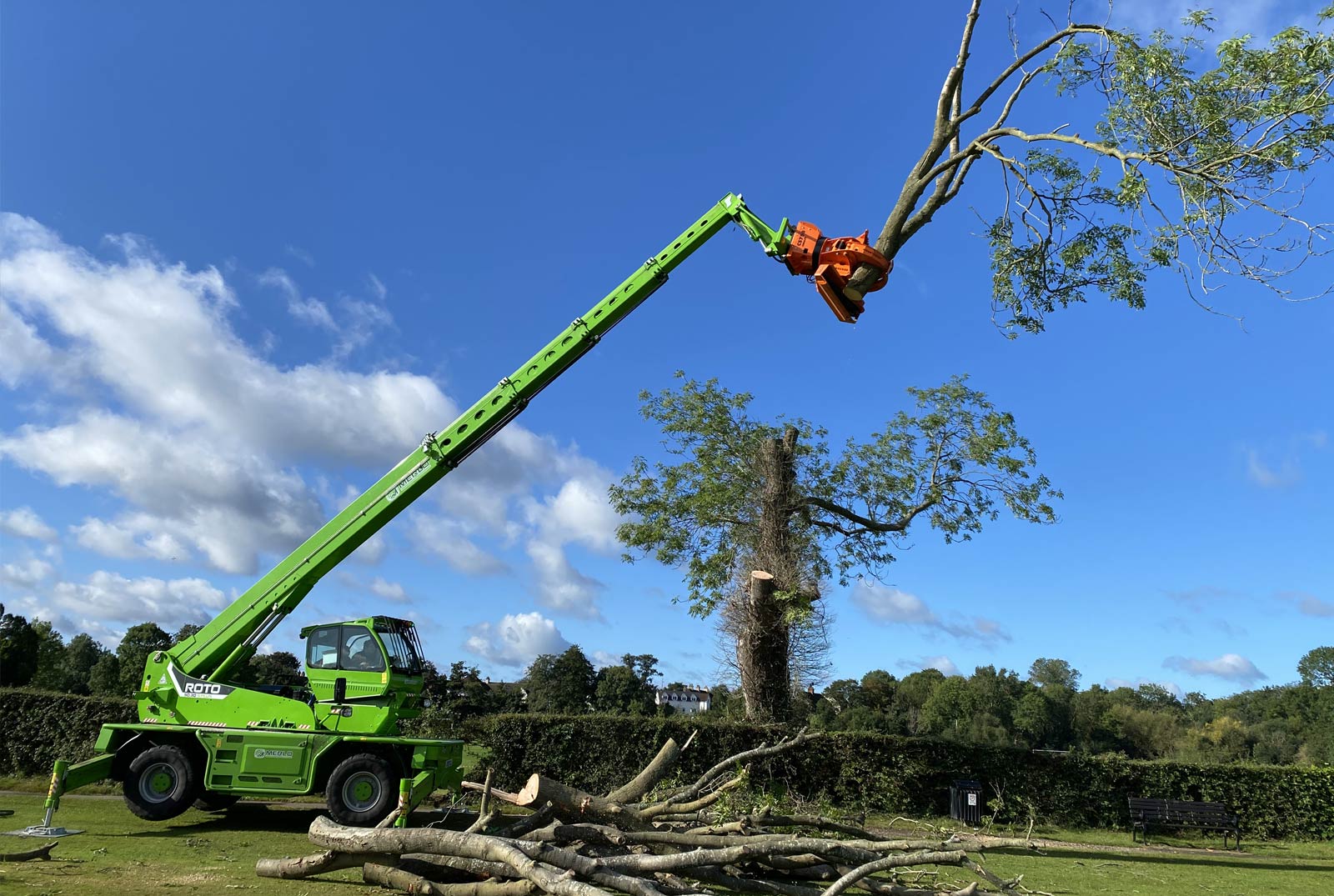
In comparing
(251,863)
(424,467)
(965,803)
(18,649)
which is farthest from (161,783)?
(18,649)

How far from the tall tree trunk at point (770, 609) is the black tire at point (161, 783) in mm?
9666

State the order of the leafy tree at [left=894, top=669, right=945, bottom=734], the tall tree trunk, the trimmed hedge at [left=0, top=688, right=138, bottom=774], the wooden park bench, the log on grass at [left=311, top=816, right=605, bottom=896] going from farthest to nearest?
the leafy tree at [left=894, top=669, right=945, bottom=734]
the wooden park bench
the tall tree trunk
the trimmed hedge at [left=0, top=688, right=138, bottom=774]
the log on grass at [left=311, top=816, right=605, bottom=896]

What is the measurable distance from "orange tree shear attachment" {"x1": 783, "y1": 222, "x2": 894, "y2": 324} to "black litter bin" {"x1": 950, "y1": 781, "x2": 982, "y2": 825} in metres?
11.4

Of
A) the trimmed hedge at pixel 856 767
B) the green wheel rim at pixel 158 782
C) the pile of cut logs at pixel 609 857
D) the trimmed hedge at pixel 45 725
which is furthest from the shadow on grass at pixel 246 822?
the trimmed hedge at pixel 45 725

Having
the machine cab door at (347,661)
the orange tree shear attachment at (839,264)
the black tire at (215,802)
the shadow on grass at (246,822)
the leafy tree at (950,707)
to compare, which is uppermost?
the orange tree shear attachment at (839,264)

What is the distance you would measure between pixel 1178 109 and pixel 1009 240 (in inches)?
108

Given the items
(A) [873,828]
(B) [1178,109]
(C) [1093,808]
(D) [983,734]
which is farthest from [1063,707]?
(B) [1178,109]

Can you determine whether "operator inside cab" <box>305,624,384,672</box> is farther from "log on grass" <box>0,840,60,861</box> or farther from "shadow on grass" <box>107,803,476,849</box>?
"log on grass" <box>0,840,60,861</box>

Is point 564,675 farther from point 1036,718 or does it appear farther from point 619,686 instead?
point 1036,718

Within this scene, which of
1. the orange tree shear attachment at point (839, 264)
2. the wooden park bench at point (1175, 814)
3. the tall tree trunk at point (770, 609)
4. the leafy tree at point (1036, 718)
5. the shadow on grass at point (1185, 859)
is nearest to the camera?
the orange tree shear attachment at point (839, 264)

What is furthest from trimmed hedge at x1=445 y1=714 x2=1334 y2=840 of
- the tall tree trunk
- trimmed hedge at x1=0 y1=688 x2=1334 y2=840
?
the tall tree trunk

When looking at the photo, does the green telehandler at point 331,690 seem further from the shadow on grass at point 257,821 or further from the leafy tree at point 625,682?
the leafy tree at point 625,682

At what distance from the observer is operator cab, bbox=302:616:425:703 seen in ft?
34.0

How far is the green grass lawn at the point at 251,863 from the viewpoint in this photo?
6.77 m
